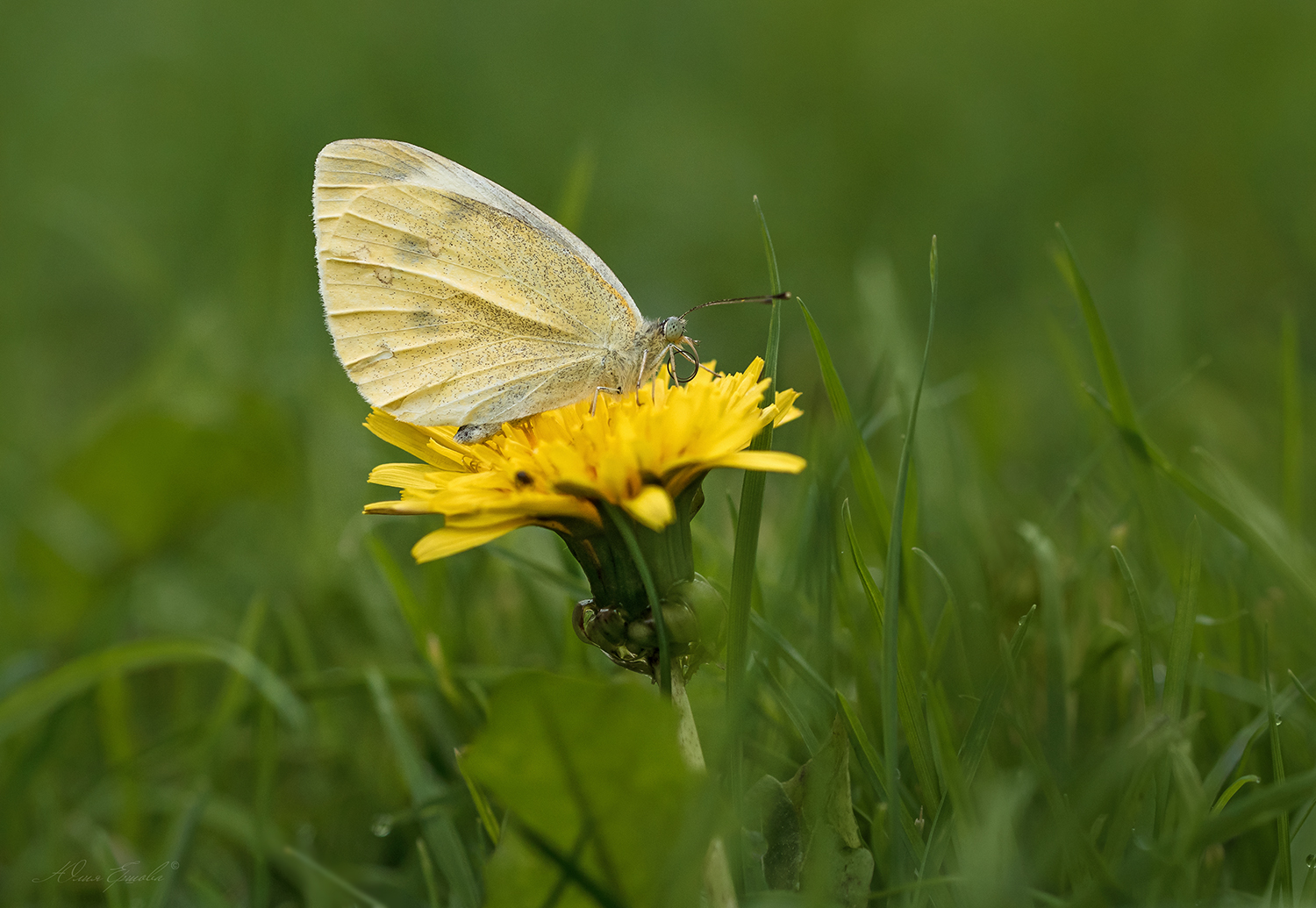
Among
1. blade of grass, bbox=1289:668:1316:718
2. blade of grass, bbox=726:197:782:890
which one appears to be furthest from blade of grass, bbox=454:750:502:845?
blade of grass, bbox=1289:668:1316:718

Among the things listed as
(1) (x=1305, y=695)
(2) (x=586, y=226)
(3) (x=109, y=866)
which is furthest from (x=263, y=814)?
(2) (x=586, y=226)

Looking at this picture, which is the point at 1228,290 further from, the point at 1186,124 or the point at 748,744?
the point at 748,744

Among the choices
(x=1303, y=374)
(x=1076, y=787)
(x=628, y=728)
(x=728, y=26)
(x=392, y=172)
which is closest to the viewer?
(x=628, y=728)

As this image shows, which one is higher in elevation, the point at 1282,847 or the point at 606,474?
the point at 606,474

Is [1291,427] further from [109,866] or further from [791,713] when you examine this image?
[109,866]

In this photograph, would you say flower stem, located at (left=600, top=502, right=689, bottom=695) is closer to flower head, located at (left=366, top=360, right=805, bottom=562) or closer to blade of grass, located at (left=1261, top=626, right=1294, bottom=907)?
flower head, located at (left=366, top=360, right=805, bottom=562)

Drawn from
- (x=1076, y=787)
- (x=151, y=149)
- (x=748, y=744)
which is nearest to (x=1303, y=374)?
(x=1076, y=787)
